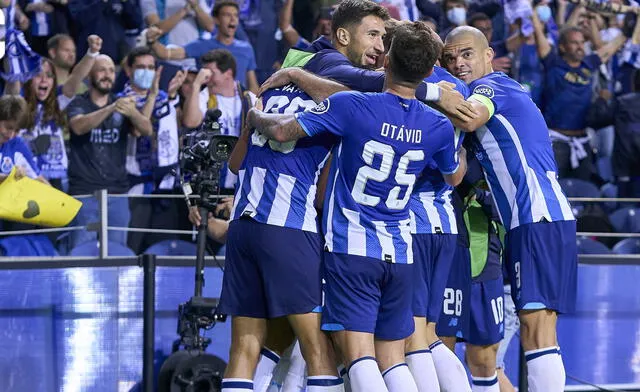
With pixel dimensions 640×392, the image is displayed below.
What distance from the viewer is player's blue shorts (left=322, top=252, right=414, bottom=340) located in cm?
594

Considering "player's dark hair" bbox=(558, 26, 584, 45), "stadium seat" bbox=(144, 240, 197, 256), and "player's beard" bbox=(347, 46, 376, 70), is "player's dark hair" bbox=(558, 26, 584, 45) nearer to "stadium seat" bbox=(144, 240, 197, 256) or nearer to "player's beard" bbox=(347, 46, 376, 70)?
"stadium seat" bbox=(144, 240, 197, 256)

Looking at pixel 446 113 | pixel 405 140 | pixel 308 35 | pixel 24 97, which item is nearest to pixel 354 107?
pixel 405 140

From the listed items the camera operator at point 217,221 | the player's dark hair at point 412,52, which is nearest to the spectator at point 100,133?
the camera operator at point 217,221

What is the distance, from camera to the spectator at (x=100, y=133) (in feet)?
32.1

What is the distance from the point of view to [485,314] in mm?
7453

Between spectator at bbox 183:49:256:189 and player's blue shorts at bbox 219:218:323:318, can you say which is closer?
player's blue shorts at bbox 219:218:323:318

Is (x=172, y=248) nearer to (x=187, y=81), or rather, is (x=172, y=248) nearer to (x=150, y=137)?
(x=150, y=137)

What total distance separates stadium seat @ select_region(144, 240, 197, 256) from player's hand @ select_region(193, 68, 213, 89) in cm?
149

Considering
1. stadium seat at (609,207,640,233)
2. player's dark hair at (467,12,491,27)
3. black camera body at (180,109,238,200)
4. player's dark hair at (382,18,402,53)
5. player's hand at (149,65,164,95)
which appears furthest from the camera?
player's dark hair at (467,12,491,27)

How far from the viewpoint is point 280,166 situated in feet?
20.4

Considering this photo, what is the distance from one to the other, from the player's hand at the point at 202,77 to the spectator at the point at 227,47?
33 centimetres

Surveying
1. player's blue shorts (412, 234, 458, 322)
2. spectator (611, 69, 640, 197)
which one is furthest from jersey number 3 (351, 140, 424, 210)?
spectator (611, 69, 640, 197)

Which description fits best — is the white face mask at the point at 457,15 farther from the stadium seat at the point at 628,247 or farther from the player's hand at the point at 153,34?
the player's hand at the point at 153,34

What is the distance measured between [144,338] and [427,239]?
9.52 feet
